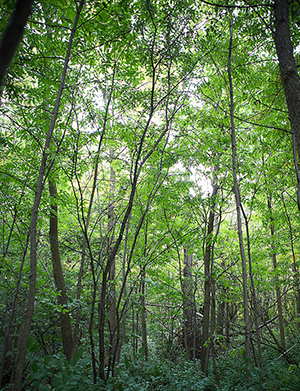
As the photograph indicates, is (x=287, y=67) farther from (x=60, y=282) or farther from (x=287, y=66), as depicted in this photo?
(x=60, y=282)

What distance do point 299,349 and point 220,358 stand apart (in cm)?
239

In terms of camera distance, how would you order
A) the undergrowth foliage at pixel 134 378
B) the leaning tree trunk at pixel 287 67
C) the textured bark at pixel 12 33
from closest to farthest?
the textured bark at pixel 12 33, the undergrowth foliage at pixel 134 378, the leaning tree trunk at pixel 287 67

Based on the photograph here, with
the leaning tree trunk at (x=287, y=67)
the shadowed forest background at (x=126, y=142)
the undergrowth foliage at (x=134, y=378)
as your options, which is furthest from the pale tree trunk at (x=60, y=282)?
the leaning tree trunk at (x=287, y=67)

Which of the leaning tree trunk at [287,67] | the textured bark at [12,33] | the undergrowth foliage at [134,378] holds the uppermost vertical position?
the leaning tree trunk at [287,67]

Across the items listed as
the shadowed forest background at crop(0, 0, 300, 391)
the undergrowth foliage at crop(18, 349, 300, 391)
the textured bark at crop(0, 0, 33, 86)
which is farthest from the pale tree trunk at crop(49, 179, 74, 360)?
the textured bark at crop(0, 0, 33, 86)

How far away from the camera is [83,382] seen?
2320 mm

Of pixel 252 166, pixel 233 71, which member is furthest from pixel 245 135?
pixel 233 71

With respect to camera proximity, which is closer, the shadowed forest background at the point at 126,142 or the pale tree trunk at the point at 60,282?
the shadowed forest background at the point at 126,142

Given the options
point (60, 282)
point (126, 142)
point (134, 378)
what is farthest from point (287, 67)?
point (60, 282)

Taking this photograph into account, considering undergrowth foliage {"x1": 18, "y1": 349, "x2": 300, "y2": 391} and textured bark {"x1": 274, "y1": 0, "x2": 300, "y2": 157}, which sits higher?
textured bark {"x1": 274, "y1": 0, "x2": 300, "y2": 157}

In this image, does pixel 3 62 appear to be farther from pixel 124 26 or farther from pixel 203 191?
pixel 203 191

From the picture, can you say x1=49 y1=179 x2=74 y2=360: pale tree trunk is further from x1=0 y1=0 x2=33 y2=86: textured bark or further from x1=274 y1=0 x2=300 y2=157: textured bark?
x1=0 y1=0 x2=33 y2=86: textured bark

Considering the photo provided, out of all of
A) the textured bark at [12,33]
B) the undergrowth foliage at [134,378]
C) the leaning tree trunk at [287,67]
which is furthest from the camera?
the leaning tree trunk at [287,67]

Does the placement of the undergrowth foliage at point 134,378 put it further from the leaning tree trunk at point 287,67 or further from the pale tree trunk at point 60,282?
the leaning tree trunk at point 287,67
